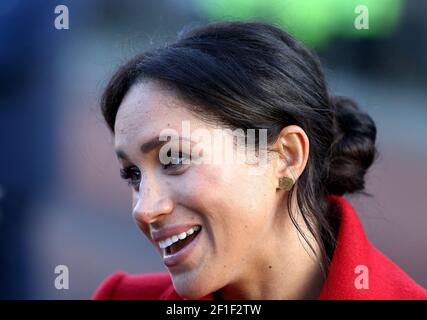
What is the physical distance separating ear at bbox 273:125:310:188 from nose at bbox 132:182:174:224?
35 cm

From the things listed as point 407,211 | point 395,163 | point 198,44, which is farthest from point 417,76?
point 198,44

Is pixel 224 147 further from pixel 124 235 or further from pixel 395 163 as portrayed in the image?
pixel 395 163

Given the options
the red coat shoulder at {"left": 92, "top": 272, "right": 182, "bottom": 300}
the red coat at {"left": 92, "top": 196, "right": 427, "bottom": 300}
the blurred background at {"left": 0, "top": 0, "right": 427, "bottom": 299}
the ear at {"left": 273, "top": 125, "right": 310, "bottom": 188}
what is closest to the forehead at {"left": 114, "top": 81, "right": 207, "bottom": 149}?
the ear at {"left": 273, "top": 125, "right": 310, "bottom": 188}

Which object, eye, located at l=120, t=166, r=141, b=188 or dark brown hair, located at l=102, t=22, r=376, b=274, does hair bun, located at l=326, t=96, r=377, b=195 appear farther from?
eye, located at l=120, t=166, r=141, b=188

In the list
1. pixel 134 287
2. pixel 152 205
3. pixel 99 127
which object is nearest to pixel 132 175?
pixel 152 205

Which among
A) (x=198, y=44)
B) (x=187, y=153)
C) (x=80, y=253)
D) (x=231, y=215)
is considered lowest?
(x=80, y=253)

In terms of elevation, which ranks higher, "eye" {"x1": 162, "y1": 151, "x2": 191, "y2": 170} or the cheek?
"eye" {"x1": 162, "y1": 151, "x2": 191, "y2": 170}

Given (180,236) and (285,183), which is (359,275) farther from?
(180,236)

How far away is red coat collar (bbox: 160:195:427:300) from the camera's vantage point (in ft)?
6.10

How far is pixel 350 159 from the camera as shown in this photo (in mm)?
2193

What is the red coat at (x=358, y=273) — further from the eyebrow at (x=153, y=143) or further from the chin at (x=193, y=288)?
the eyebrow at (x=153, y=143)

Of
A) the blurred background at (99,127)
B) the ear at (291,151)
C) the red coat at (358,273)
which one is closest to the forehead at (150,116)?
the ear at (291,151)

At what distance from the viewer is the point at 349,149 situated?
2.18 meters
